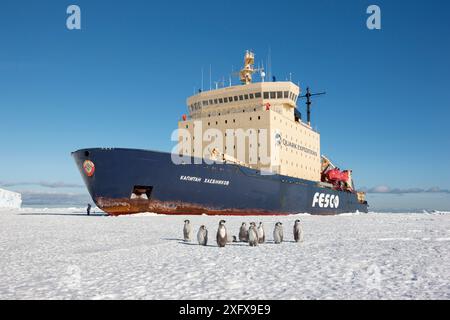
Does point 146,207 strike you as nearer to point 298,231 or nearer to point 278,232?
point 278,232

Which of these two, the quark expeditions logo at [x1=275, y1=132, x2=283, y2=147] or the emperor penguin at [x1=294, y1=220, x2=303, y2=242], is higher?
the quark expeditions logo at [x1=275, y1=132, x2=283, y2=147]

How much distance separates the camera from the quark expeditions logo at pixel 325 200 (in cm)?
3063

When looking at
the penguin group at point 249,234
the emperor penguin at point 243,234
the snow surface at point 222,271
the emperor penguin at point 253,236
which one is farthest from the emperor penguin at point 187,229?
the emperor penguin at point 253,236

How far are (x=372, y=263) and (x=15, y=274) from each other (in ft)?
20.4

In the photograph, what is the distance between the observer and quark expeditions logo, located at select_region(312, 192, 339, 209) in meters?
30.6

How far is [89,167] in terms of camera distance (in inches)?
799

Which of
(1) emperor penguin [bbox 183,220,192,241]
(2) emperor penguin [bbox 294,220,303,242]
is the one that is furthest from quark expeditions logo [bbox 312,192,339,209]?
(1) emperor penguin [bbox 183,220,192,241]

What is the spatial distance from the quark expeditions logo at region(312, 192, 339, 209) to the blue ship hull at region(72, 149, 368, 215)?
7.65m

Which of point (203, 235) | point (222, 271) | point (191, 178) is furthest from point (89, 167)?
point (222, 271)

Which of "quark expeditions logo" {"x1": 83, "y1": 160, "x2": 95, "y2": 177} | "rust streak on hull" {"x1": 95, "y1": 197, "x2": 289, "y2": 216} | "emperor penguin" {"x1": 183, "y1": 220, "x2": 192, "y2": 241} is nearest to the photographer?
"emperor penguin" {"x1": 183, "y1": 220, "x2": 192, "y2": 241}

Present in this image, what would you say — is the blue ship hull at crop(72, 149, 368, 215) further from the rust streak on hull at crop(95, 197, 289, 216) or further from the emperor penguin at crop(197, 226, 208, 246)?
the emperor penguin at crop(197, 226, 208, 246)

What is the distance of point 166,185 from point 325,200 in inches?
684

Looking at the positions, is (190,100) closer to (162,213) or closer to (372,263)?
(162,213)
